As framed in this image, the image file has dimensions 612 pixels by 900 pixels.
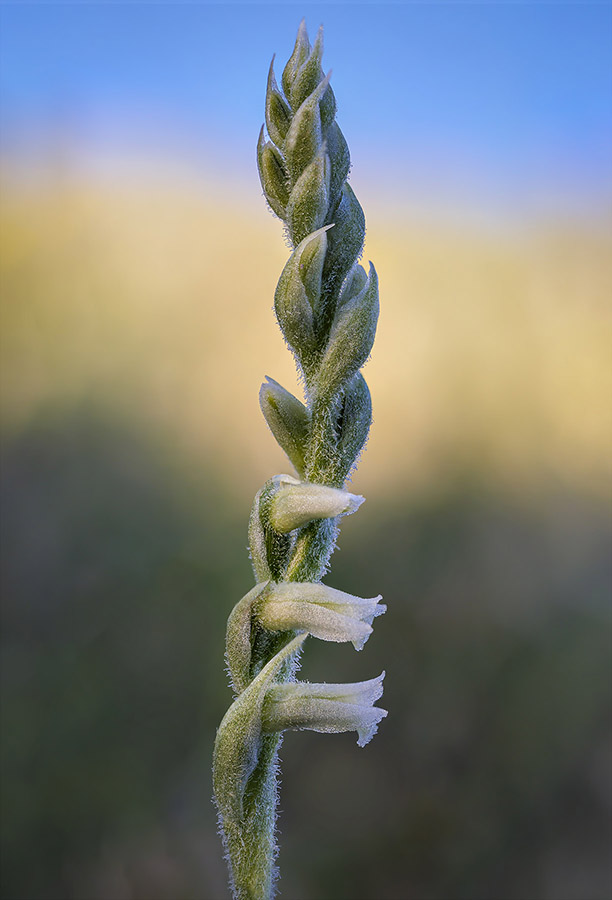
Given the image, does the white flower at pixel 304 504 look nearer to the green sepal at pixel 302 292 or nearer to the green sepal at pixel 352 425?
the green sepal at pixel 352 425

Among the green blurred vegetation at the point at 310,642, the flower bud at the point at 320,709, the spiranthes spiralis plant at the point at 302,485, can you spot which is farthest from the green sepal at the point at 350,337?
the green blurred vegetation at the point at 310,642

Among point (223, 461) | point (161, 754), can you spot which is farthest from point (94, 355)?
point (161, 754)

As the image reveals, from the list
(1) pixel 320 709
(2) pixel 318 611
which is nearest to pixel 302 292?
(2) pixel 318 611

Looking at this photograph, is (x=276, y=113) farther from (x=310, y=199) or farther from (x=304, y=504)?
(x=304, y=504)

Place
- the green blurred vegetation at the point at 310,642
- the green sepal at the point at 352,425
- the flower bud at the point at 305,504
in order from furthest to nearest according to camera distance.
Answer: the green blurred vegetation at the point at 310,642
the green sepal at the point at 352,425
the flower bud at the point at 305,504

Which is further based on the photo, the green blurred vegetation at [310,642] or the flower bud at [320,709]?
the green blurred vegetation at [310,642]

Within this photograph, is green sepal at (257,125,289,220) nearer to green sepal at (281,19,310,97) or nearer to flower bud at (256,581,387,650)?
green sepal at (281,19,310,97)
